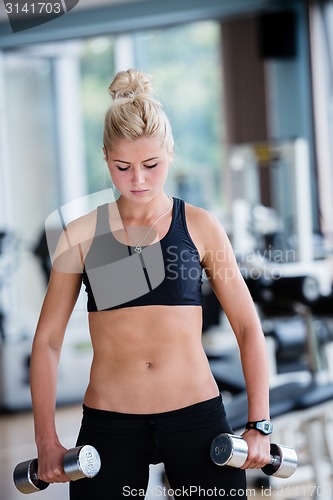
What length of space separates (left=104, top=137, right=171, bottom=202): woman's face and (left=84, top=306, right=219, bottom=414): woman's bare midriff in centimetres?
18

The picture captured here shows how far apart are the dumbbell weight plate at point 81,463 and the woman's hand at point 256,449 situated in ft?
0.76

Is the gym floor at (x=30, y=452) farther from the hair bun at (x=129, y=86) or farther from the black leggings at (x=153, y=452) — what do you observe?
the hair bun at (x=129, y=86)

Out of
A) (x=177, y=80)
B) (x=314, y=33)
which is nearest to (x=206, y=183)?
(x=314, y=33)

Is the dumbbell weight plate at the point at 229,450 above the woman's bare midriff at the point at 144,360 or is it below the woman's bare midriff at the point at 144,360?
below

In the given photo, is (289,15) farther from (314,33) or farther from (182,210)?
(182,210)

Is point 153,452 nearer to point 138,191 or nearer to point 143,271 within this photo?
point 143,271

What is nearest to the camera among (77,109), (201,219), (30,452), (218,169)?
(201,219)

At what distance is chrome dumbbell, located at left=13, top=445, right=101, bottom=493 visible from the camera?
1183 millimetres

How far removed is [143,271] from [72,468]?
0.31 metres

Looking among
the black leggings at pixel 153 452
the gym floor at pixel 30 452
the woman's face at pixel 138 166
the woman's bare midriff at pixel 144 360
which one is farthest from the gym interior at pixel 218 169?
the black leggings at pixel 153 452

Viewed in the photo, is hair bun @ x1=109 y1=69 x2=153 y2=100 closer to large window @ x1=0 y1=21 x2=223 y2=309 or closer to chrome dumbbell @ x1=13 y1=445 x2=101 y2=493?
chrome dumbbell @ x1=13 y1=445 x2=101 y2=493

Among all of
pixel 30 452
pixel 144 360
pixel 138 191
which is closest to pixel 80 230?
pixel 138 191

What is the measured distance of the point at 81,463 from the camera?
3.87 ft

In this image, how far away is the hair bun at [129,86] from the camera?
124 cm
